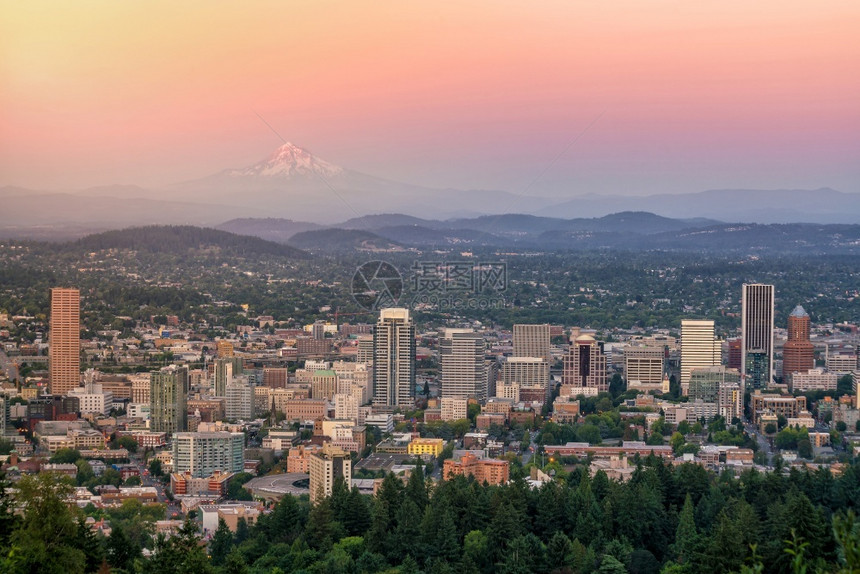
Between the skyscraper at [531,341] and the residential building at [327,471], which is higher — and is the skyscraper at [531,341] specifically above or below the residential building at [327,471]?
above

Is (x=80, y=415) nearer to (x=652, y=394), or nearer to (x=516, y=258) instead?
(x=652, y=394)

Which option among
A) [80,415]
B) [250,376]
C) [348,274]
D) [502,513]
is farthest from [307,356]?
[502,513]

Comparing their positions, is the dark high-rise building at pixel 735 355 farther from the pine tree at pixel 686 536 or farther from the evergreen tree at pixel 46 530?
the evergreen tree at pixel 46 530

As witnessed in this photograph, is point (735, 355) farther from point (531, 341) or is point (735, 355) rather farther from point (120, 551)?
point (120, 551)

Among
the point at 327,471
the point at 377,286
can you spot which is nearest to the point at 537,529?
the point at 327,471

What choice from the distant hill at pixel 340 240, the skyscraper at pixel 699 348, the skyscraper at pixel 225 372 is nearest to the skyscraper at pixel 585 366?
the skyscraper at pixel 699 348

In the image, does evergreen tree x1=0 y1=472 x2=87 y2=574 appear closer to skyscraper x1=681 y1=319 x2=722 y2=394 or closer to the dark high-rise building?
skyscraper x1=681 y1=319 x2=722 y2=394

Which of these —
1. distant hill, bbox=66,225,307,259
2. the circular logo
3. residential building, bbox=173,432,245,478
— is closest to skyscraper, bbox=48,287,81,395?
residential building, bbox=173,432,245,478
